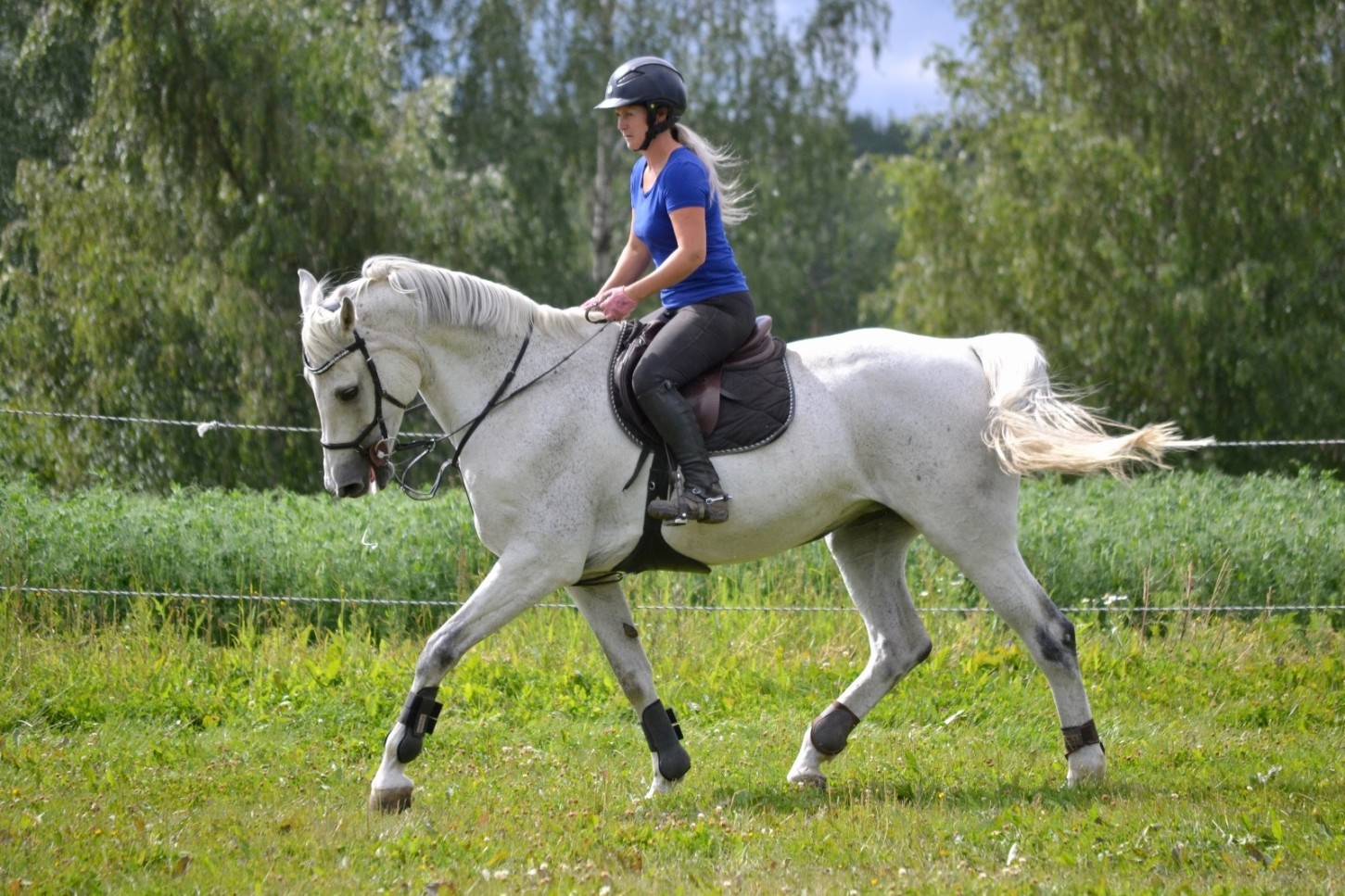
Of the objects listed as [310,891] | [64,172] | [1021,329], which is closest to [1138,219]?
[1021,329]

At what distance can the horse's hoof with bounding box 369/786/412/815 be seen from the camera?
5.52 meters

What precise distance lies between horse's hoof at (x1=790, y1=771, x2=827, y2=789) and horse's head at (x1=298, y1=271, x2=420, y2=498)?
2.25 meters

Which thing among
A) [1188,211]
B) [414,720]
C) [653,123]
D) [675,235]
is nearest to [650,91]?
[653,123]

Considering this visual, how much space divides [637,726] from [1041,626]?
2399mm

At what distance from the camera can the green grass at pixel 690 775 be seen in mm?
4762

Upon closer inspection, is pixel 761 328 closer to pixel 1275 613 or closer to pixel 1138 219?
pixel 1275 613

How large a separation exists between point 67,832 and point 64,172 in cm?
1455

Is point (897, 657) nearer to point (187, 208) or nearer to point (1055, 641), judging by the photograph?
point (1055, 641)

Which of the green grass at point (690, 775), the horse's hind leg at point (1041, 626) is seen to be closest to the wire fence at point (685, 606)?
the green grass at point (690, 775)

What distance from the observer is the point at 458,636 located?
5484mm

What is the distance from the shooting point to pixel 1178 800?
18.2 feet

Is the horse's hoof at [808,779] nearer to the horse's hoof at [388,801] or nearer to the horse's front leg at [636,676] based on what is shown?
the horse's front leg at [636,676]

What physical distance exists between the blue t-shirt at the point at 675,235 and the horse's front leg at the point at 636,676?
1355 millimetres

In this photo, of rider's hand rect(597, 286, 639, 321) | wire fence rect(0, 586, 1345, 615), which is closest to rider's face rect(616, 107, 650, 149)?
rider's hand rect(597, 286, 639, 321)
